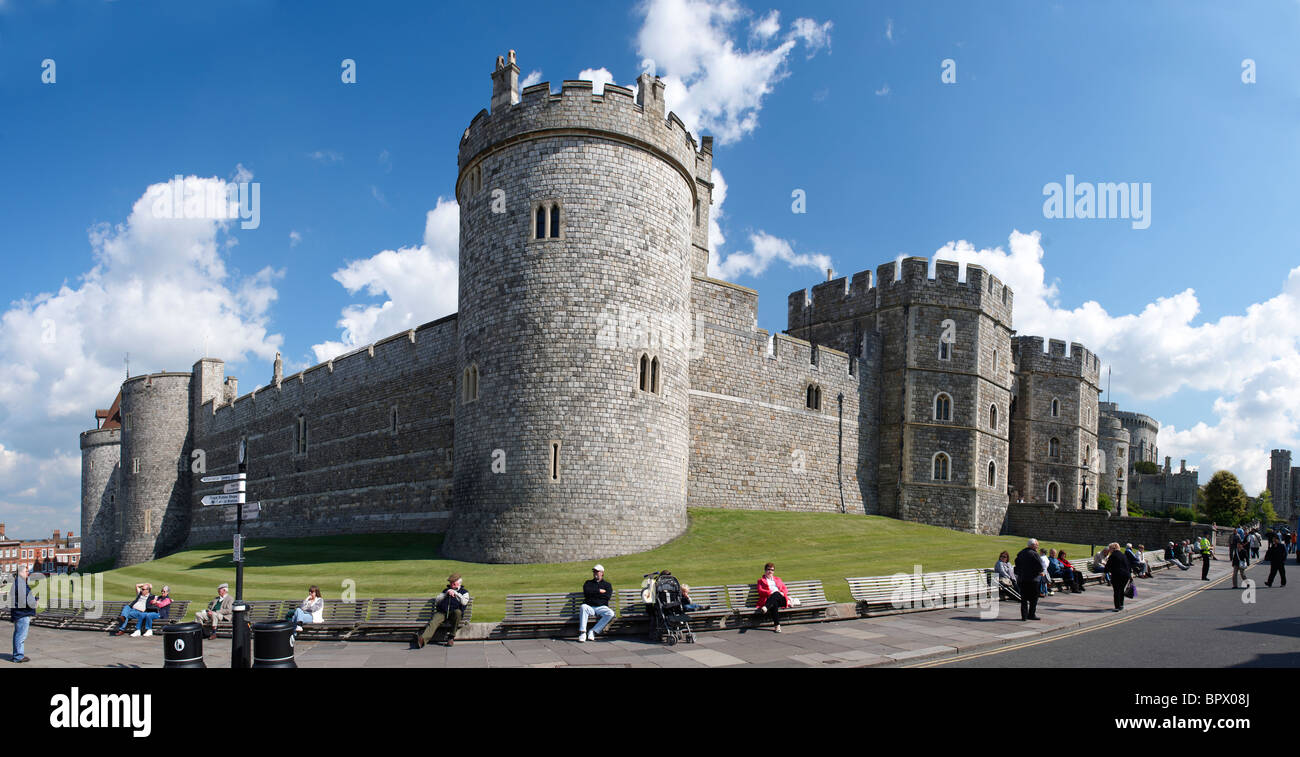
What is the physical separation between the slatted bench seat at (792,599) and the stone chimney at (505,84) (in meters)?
16.6

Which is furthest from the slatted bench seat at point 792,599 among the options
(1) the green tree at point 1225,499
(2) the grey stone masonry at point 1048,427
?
(1) the green tree at point 1225,499

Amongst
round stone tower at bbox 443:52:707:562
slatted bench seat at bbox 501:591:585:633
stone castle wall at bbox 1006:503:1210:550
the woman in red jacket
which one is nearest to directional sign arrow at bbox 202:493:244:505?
slatted bench seat at bbox 501:591:585:633

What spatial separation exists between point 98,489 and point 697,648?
65.0 metres

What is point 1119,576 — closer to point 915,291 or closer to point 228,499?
point 228,499

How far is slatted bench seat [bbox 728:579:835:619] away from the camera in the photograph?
44.8 feet

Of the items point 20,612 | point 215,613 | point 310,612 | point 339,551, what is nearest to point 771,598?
point 310,612

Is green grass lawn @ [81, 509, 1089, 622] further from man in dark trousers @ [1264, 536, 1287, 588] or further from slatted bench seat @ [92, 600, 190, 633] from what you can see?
man in dark trousers @ [1264, 536, 1287, 588]

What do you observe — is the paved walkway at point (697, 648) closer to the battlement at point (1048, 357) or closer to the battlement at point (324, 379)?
the battlement at point (324, 379)

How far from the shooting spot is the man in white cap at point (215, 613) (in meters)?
13.9
